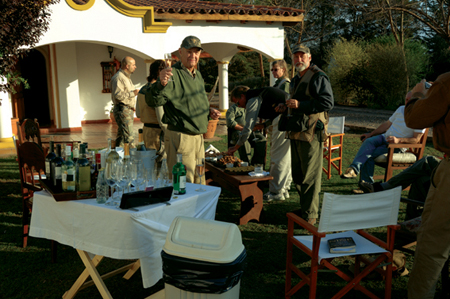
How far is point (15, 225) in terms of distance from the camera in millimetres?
4656

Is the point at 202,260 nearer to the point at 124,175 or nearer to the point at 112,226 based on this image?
the point at 112,226

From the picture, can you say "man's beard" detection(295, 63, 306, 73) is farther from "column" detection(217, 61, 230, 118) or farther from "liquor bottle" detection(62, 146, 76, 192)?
"column" detection(217, 61, 230, 118)

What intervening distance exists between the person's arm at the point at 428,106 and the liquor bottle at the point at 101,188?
2123 mm

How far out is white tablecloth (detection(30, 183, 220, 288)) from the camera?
2557 mm

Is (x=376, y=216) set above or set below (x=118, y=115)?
below

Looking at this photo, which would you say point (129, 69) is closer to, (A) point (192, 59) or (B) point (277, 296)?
(A) point (192, 59)

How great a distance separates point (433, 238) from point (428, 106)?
86 centimetres

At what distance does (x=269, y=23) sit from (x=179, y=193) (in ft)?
35.7

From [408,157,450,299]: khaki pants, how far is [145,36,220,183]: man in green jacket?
6.83 ft

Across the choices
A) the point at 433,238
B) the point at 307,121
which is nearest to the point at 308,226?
the point at 433,238

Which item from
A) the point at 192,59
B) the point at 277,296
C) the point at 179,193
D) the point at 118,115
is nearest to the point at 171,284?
the point at 179,193

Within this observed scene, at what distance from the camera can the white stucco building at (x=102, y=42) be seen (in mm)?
10242

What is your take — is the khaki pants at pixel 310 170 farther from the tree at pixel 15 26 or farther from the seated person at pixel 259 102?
the tree at pixel 15 26

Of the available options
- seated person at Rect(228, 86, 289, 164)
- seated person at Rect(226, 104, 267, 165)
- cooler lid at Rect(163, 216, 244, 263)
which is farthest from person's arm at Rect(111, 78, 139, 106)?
cooler lid at Rect(163, 216, 244, 263)
